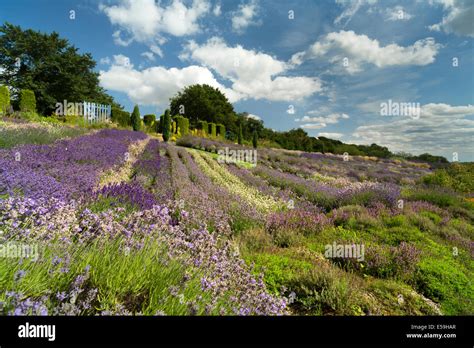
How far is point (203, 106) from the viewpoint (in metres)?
43.7

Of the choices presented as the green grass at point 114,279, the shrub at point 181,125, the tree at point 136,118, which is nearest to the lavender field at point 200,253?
the green grass at point 114,279

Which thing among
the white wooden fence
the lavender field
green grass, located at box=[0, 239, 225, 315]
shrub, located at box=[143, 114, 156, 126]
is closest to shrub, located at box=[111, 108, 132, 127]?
the white wooden fence

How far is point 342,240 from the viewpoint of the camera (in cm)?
420

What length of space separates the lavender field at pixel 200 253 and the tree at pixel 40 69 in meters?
25.0

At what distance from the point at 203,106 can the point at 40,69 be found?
2298 centimetres

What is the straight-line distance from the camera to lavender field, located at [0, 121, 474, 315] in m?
1.67

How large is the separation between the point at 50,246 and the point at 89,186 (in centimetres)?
220

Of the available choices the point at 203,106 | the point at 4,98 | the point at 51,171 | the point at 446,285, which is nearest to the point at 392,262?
the point at 446,285

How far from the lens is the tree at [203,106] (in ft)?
143
